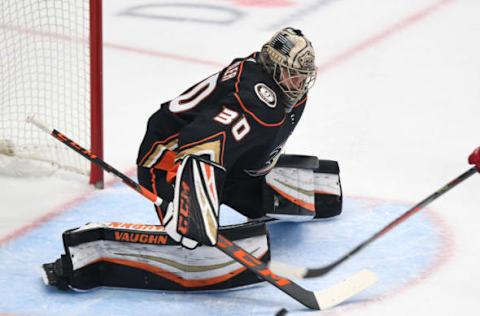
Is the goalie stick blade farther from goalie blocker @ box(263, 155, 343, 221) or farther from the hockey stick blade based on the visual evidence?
goalie blocker @ box(263, 155, 343, 221)

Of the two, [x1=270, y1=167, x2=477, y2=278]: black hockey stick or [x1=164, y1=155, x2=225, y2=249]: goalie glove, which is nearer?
[x1=164, y1=155, x2=225, y2=249]: goalie glove

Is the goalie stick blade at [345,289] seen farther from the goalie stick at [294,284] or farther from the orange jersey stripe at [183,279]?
the orange jersey stripe at [183,279]

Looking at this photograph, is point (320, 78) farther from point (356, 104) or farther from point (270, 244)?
point (270, 244)

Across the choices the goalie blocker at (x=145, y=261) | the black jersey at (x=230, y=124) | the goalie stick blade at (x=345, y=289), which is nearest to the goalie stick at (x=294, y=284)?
the goalie stick blade at (x=345, y=289)

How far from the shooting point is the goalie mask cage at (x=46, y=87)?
12.9ft

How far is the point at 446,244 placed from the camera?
3.31 m

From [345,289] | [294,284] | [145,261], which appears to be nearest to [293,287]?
[294,284]

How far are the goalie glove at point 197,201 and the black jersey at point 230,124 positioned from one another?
0.06 metres

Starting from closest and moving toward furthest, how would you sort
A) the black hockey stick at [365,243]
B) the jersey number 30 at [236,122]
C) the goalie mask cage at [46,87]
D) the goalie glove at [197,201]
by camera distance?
1. the goalie glove at [197,201]
2. the jersey number 30 at [236,122]
3. the black hockey stick at [365,243]
4. the goalie mask cage at [46,87]

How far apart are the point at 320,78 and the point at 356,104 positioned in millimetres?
337

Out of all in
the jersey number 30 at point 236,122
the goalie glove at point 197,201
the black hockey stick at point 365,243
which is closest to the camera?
the goalie glove at point 197,201

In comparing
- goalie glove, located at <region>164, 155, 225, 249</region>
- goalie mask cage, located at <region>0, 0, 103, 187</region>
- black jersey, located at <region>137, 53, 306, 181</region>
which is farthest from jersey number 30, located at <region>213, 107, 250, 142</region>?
goalie mask cage, located at <region>0, 0, 103, 187</region>

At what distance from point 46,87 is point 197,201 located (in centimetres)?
199

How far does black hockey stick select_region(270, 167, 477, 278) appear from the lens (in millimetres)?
2900
